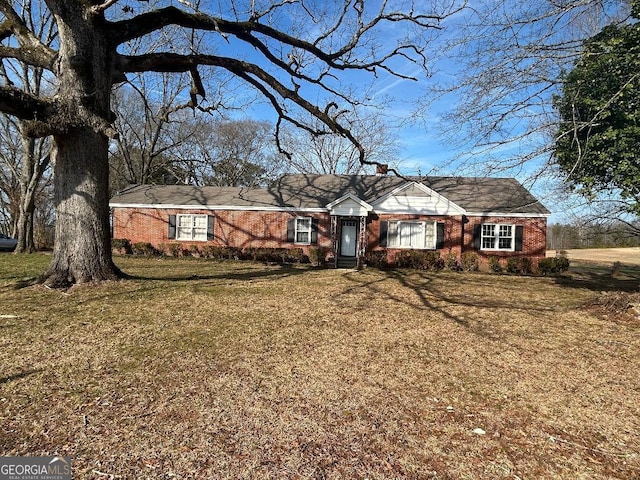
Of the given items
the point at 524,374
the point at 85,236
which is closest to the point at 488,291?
the point at 524,374

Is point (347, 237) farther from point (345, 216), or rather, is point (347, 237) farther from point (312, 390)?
point (312, 390)

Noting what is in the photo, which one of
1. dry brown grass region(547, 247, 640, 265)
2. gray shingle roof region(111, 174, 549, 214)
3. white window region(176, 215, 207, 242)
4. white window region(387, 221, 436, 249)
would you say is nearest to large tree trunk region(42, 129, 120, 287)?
gray shingle roof region(111, 174, 549, 214)

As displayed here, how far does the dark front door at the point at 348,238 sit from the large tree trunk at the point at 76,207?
12343 millimetres

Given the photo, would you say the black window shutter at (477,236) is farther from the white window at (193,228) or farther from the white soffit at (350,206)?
the white window at (193,228)

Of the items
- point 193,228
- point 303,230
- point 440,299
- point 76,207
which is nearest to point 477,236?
point 303,230

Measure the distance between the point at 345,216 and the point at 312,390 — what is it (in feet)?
47.6

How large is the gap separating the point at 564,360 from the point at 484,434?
2.67m

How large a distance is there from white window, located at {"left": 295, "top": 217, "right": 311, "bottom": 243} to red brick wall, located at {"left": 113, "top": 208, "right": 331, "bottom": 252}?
10.9 inches

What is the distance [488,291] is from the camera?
34.4ft

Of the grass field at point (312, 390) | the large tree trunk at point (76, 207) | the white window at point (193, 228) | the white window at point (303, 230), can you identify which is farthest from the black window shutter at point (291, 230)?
the grass field at point (312, 390)

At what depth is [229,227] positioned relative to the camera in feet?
63.6

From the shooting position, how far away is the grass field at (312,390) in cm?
264

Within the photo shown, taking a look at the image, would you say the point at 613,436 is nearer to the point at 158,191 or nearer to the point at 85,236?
the point at 85,236

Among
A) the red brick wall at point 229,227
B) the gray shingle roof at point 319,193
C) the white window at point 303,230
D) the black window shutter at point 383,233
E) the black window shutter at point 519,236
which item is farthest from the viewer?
the red brick wall at point 229,227
